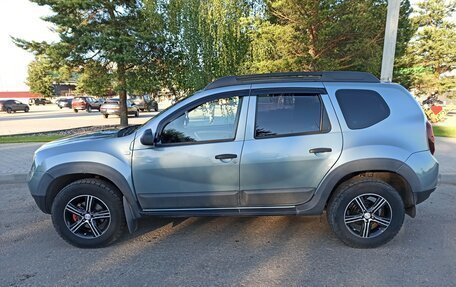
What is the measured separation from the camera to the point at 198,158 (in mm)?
3420

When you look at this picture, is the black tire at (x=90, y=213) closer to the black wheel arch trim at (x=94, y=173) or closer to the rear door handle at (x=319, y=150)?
the black wheel arch trim at (x=94, y=173)

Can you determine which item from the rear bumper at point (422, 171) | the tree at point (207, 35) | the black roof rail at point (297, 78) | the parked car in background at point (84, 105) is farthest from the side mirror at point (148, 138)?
the parked car in background at point (84, 105)

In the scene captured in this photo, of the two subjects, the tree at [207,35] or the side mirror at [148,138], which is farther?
the tree at [207,35]

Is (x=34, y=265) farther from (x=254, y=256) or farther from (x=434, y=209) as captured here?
(x=434, y=209)

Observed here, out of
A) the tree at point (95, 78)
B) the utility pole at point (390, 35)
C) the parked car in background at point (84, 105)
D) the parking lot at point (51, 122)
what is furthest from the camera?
the parked car in background at point (84, 105)

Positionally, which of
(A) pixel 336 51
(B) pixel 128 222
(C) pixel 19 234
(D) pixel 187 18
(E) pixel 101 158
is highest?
(D) pixel 187 18

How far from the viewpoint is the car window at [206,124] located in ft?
11.5

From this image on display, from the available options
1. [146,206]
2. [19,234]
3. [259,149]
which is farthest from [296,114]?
[19,234]

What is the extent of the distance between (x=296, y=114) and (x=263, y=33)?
8179 mm

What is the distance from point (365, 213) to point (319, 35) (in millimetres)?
8577

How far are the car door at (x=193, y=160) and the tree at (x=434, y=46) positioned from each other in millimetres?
23334

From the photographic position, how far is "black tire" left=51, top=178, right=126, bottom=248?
3584mm

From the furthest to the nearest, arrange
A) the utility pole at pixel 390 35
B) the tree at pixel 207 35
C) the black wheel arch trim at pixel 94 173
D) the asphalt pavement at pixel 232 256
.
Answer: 1. the tree at pixel 207 35
2. the utility pole at pixel 390 35
3. the black wheel arch trim at pixel 94 173
4. the asphalt pavement at pixel 232 256

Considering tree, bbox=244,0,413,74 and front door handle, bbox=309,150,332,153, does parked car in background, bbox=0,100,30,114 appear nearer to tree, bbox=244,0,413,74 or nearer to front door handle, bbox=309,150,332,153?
tree, bbox=244,0,413,74
